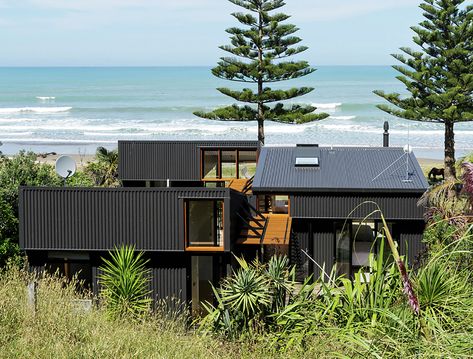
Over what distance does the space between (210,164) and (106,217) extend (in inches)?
210

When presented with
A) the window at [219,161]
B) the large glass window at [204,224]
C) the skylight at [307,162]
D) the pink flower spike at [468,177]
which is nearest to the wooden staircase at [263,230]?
the large glass window at [204,224]

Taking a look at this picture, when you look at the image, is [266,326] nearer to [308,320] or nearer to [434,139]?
[308,320]

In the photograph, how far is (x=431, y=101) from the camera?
2542cm

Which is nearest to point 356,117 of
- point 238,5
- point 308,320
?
point 238,5

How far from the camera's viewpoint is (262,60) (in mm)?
27359

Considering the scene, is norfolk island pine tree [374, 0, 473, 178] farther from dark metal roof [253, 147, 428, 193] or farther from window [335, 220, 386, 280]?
window [335, 220, 386, 280]

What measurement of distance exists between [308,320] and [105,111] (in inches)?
2275

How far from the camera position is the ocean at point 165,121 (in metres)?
45.0

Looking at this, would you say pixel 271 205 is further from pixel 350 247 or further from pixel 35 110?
pixel 35 110

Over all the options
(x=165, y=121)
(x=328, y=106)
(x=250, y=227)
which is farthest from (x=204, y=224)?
(x=328, y=106)

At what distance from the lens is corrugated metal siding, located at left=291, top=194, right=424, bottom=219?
13930 mm

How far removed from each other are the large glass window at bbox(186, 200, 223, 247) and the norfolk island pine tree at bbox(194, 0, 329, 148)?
50.9 ft

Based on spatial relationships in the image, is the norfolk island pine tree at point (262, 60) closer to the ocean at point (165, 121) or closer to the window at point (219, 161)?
the window at point (219, 161)

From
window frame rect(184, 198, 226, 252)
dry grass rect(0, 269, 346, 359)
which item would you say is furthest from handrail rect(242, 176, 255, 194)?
dry grass rect(0, 269, 346, 359)
